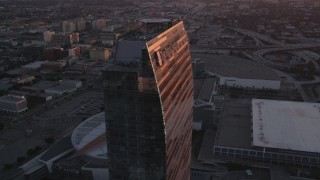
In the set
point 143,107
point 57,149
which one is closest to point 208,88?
point 57,149

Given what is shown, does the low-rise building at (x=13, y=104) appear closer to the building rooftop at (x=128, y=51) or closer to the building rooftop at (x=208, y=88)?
the building rooftop at (x=208, y=88)

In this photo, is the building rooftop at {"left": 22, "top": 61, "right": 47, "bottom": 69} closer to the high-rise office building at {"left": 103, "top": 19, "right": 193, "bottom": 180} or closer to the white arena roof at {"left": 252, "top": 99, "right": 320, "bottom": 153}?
the white arena roof at {"left": 252, "top": 99, "right": 320, "bottom": 153}

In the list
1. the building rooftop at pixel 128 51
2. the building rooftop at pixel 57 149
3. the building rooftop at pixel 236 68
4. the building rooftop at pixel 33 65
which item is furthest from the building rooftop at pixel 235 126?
the building rooftop at pixel 33 65

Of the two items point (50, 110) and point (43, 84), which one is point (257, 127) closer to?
point (50, 110)

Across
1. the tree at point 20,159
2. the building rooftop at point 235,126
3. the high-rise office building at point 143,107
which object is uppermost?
the high-rise office building at point 143,107

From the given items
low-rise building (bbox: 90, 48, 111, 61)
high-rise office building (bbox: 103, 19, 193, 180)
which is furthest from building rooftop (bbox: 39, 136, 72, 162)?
low-rise building (bbox: 90, 48, 111, 61)

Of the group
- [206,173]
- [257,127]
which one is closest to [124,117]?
[206,173]
